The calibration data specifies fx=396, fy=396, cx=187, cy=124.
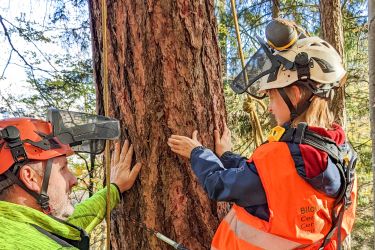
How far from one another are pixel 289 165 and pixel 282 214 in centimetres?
21

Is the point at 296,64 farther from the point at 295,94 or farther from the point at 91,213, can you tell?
the point at 91,213

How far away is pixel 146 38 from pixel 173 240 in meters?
0.99

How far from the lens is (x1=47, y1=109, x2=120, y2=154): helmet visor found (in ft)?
6.06

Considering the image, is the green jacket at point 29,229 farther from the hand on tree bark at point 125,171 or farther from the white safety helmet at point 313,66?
the white safety helmet at point 313,66

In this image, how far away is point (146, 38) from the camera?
1.91m

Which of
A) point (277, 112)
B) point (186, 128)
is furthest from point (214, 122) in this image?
point (277, 112)

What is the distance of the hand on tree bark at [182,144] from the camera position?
6.13ft

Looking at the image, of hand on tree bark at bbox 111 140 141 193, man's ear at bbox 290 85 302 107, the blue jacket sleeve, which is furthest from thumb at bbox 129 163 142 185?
man's ear at bbox 290 85 302 107

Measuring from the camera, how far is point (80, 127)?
6.20 feet

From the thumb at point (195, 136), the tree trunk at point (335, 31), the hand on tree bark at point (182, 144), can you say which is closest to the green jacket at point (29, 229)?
the hand on tree bark at point (182, 144)

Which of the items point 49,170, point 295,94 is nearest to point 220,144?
point 295,94

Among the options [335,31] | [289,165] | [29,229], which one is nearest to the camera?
[29,229]

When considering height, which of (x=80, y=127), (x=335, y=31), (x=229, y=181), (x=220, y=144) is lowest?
(x=229, y=181)

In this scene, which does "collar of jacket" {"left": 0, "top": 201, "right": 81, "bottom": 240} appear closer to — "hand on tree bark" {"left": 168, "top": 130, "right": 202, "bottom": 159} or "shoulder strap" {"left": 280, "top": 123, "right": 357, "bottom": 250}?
"hand on tree bark" {"left": 168, "top": 130, "right": 202, "bottom": 159}
